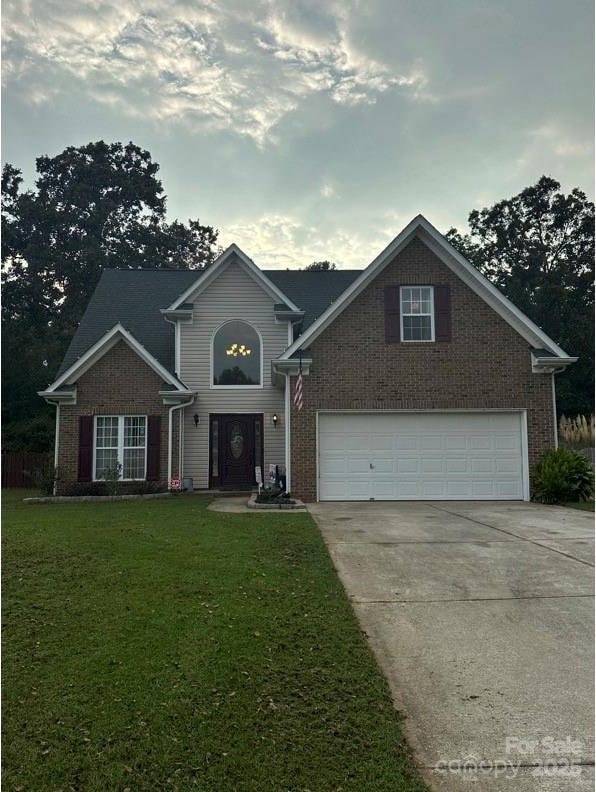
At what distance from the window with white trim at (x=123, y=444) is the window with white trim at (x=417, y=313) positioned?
802 cm

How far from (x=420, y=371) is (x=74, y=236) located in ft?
107

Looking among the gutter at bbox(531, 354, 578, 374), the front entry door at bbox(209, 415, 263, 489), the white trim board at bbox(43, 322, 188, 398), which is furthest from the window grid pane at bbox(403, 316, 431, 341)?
the white trim board at bbox(43, 322, 188, 398)

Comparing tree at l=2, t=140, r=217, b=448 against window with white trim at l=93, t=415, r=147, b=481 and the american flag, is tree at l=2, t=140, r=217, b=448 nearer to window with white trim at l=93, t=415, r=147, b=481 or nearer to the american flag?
window with white trim at l=93, t=415, r=147, b=481

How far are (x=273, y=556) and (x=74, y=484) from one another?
32.1ft

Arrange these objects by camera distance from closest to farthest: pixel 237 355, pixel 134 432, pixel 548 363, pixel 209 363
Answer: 1. pixel 548 363
2. pixel 134 432
3. pixel 209 363
4. pixel 237 355

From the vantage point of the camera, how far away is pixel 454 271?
14.2m

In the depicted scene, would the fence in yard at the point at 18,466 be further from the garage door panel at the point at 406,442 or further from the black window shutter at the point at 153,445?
the garage door panel at the point at 406,442

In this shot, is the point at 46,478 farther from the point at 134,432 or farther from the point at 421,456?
the point at 421,456

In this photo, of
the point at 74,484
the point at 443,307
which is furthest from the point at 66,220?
the point at 443,307

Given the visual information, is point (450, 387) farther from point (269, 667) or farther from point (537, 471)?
point (269, 667)

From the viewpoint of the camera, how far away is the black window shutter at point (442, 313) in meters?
14.1

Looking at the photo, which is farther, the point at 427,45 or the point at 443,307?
the point at 443,307

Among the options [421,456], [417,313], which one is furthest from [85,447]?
[417,313]

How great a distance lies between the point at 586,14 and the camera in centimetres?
658
